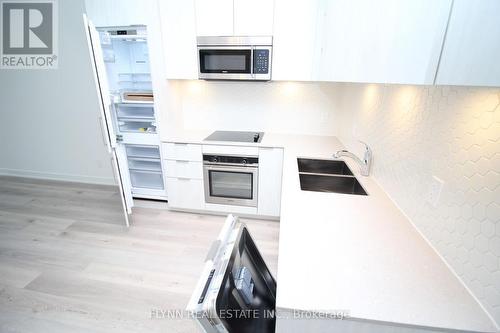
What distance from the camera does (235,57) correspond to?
2.29m

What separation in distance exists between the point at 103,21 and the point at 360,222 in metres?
2.98

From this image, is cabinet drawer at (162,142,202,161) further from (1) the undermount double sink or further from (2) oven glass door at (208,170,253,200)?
(1) the undermount double sink

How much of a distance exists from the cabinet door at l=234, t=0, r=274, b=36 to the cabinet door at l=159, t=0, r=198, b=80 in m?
0.45

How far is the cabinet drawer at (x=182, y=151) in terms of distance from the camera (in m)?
2.60

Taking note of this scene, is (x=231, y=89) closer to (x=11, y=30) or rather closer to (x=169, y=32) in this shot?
(x=169, y=32)

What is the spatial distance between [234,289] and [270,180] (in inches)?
70.8

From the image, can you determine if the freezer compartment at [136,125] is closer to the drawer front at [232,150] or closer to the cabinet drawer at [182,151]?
the cabinet drawer at [182,151]

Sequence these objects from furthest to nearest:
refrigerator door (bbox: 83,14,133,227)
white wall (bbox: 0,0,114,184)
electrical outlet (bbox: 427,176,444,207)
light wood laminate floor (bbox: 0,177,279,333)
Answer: white wall (bbox: 0,0,114,184) < refrigerator door (bbox: 83,14,133,227) < light wood laminate floor (bbox: 0,177,279,333) < electrical outlet (bbox: 427,176,444,207)

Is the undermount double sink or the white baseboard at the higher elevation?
the undermount double sink

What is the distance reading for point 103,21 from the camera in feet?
7.93

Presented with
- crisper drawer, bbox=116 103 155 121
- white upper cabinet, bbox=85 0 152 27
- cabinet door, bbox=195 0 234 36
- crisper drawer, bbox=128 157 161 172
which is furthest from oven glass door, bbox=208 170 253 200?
white upper cabinet, bbox=85 0 152 27

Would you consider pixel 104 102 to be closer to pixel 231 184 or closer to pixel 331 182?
pixel 231 184

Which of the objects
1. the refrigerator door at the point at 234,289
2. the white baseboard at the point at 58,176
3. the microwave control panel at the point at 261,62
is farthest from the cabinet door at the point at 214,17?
the white baseboard at the point at 58,176

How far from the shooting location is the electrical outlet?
0.95 m
